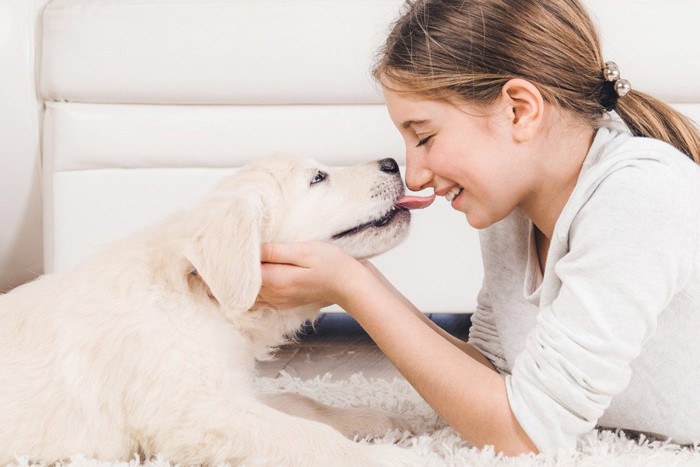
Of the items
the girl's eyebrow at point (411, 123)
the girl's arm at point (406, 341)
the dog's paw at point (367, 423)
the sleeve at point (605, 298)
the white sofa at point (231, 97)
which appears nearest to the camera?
the sleeve at point (605, 298)

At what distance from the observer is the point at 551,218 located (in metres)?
1.54

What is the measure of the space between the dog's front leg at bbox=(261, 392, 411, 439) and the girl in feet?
0.67

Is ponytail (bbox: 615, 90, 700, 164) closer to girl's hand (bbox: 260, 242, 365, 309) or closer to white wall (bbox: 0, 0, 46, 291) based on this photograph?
girl's hand (bbox: 260, 242, 365, 309)

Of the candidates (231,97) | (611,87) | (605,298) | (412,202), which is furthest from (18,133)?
(605,298)

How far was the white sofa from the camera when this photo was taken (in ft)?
7.74

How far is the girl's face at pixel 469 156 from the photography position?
1422 millimetres

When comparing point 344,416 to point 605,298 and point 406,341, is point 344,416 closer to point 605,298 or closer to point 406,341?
point 406,341

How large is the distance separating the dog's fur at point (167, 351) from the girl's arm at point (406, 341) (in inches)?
2.8

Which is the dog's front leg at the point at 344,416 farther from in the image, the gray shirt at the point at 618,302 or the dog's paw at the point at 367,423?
the gray shirt at the point at 618,302

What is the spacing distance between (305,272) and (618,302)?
0.50 metres

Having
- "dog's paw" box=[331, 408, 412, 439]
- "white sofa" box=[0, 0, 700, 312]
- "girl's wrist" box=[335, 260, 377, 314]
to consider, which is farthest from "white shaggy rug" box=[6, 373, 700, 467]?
"white sofa" box=[0, 0, 700, 312]

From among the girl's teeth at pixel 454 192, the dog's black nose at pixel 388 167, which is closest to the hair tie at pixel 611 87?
the girl's teeth at pixel 454 192

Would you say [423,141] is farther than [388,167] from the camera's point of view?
No

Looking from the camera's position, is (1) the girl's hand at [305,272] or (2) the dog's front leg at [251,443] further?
(1) the girl's hand at [305,272]
